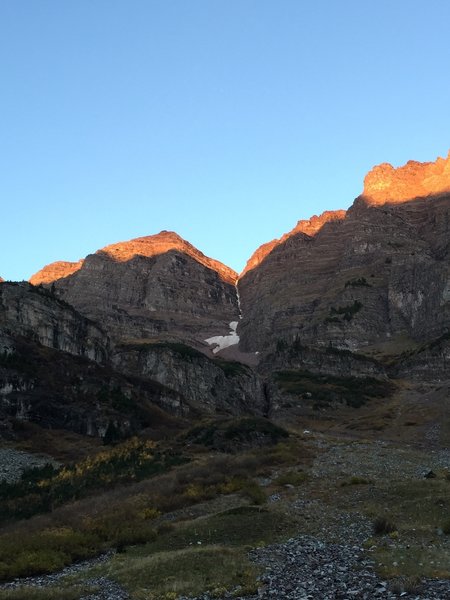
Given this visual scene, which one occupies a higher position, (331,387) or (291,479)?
(291,479)

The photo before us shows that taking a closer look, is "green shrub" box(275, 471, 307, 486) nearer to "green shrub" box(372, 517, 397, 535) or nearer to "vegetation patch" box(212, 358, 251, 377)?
"green shrub" box(372, 517, 397, 535)

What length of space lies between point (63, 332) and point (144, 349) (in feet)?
128

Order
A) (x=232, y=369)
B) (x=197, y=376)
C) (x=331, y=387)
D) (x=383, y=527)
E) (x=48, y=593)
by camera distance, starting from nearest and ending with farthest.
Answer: (x=48, y=593) → (x=383, y=527) → (x=331, y=387) → (x=197, y=376) → (x=232, y=369)

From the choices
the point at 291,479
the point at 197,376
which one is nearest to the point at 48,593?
the point at 291,479

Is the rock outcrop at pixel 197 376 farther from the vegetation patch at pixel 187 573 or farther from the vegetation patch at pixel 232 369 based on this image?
the vegetation patch at pixel 187 573

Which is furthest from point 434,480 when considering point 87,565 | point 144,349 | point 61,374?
point 144,349

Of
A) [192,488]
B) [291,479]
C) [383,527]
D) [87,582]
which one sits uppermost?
[87,582]

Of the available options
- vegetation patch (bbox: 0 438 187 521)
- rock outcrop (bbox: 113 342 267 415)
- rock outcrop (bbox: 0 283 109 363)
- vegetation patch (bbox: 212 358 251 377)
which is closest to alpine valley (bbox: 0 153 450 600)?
vegetation patch (bbox: 0 438 187 521)

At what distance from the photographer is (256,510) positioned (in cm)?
3384

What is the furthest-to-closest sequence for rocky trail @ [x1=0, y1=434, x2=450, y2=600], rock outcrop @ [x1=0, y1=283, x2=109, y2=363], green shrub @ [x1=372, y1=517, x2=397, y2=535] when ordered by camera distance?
1. rock outcrop @ [x1=0, y1=283, x2=109, y2=363]
2. green shrub @ [x1=372, y1=517, x2=397, y2=535]
3. rocky trail @ [x1=0, y1=434, x2=450, y2=600]

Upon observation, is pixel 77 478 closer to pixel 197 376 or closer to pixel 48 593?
pixel 48 593

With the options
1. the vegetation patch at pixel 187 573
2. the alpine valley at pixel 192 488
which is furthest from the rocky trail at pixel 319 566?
the vegetation patch at pixel 187 573

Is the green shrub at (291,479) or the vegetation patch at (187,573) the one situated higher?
the vegetation patch at (187,573)

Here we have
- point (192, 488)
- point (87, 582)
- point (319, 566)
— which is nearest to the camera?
point (319, 566)
